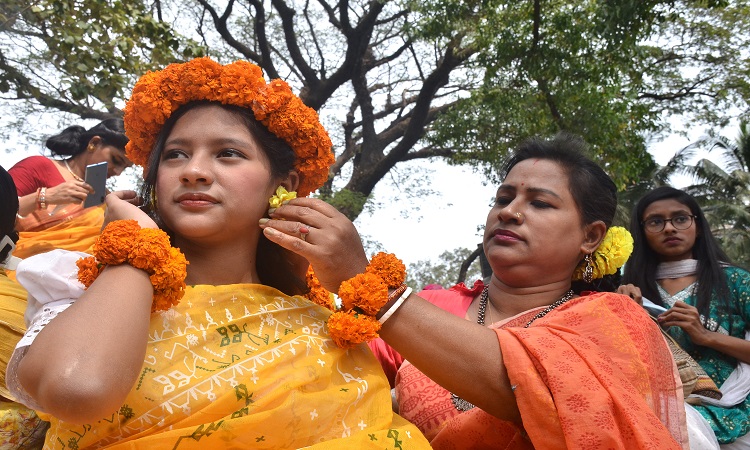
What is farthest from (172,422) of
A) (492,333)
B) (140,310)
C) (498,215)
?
(498,215)

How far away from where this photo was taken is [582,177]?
2.64 metres

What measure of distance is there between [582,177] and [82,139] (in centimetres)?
375

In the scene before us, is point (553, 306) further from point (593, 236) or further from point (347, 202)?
point (347, 202)

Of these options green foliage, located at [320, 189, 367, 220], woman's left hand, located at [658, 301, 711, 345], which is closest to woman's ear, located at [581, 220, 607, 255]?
woman's left hand, located at [658, 301, 711, 345]

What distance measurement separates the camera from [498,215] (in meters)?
2.58

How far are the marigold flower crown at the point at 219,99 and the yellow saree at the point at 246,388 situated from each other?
21.9 inches

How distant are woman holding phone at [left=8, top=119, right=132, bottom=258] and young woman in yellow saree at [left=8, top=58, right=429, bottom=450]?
246 cm

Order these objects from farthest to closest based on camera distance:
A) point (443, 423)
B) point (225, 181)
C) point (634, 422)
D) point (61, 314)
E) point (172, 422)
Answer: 1. point (443, 423)
2. point (225, 181)
3. point (634, 422)
4. point (172, 422)
5. point (61, 314)

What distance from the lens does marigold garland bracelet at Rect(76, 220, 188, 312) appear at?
1547 millimetres

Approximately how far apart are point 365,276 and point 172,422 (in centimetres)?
62

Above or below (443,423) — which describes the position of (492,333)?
above

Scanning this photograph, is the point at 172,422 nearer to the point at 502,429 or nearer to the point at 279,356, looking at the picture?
the point at 279,356

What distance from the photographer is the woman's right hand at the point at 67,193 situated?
4.25m

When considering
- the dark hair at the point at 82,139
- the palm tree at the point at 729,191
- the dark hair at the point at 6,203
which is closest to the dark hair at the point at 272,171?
the dark hair at the point at 6,203
